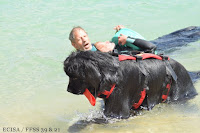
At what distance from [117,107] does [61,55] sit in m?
3.39

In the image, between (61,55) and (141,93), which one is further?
(61,55)

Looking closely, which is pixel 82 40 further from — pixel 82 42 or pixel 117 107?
pixel 117 107

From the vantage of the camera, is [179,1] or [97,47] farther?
[179,1]

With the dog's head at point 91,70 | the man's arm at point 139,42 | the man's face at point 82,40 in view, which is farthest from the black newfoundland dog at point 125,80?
the man's face at point 82,40

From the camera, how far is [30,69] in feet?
19.5

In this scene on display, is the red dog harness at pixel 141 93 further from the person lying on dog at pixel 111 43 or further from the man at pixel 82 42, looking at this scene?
the man at pixel 82 42

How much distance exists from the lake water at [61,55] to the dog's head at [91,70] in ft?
1.79

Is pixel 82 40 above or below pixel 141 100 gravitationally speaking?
above

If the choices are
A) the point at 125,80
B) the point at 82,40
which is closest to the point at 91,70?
the point at 125,80

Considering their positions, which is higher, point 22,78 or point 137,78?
point 137,78

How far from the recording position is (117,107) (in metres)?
3.58

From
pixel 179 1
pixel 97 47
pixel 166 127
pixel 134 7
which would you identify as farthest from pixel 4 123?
pixel 179 1

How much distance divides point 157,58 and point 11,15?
642 centimetres

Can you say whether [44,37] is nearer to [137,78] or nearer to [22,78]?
[22,78]
